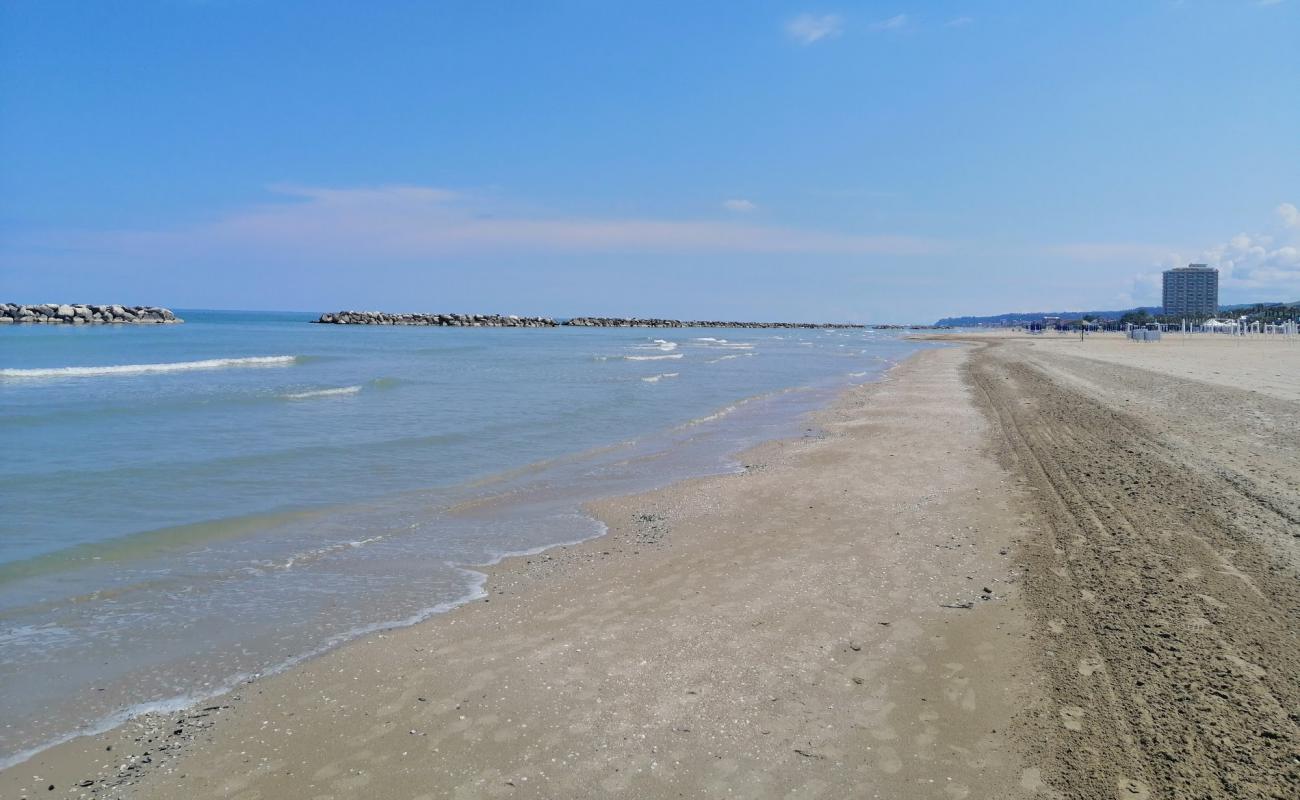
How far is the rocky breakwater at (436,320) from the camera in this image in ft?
388

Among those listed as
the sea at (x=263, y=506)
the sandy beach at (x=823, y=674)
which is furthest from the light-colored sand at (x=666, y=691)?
the sea at (x=263, y=506)

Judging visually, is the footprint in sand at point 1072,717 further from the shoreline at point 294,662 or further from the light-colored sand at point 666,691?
the shoreline at point 294,662

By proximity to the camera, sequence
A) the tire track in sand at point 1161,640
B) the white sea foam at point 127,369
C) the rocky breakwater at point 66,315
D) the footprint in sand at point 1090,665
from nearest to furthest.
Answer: the tire track in sand at point 1161,640 → the footprint in sand at point 1090,665 → the white sea foam at point 127,369 → the rocky breakwater at point 66,315

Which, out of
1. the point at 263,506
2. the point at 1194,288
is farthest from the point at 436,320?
the point at 1194,288

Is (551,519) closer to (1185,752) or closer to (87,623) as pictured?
(87,623)

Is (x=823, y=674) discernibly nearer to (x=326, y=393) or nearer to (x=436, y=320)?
(x=326, y=393)

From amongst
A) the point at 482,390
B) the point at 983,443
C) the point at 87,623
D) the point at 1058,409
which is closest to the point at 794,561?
the point at 87,623

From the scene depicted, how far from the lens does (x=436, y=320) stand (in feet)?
409

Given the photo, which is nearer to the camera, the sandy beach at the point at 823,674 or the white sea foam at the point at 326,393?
the sandy beach at the point at 823,674

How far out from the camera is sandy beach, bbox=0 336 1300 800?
372cm

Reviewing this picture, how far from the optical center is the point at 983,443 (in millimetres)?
13828

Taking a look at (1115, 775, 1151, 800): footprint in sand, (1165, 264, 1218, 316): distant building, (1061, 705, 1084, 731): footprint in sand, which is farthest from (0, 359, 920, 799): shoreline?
(1165, 264, 1218, 316): distant building

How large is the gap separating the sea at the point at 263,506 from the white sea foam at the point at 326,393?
12 centimetres

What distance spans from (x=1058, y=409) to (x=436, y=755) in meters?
18.1
